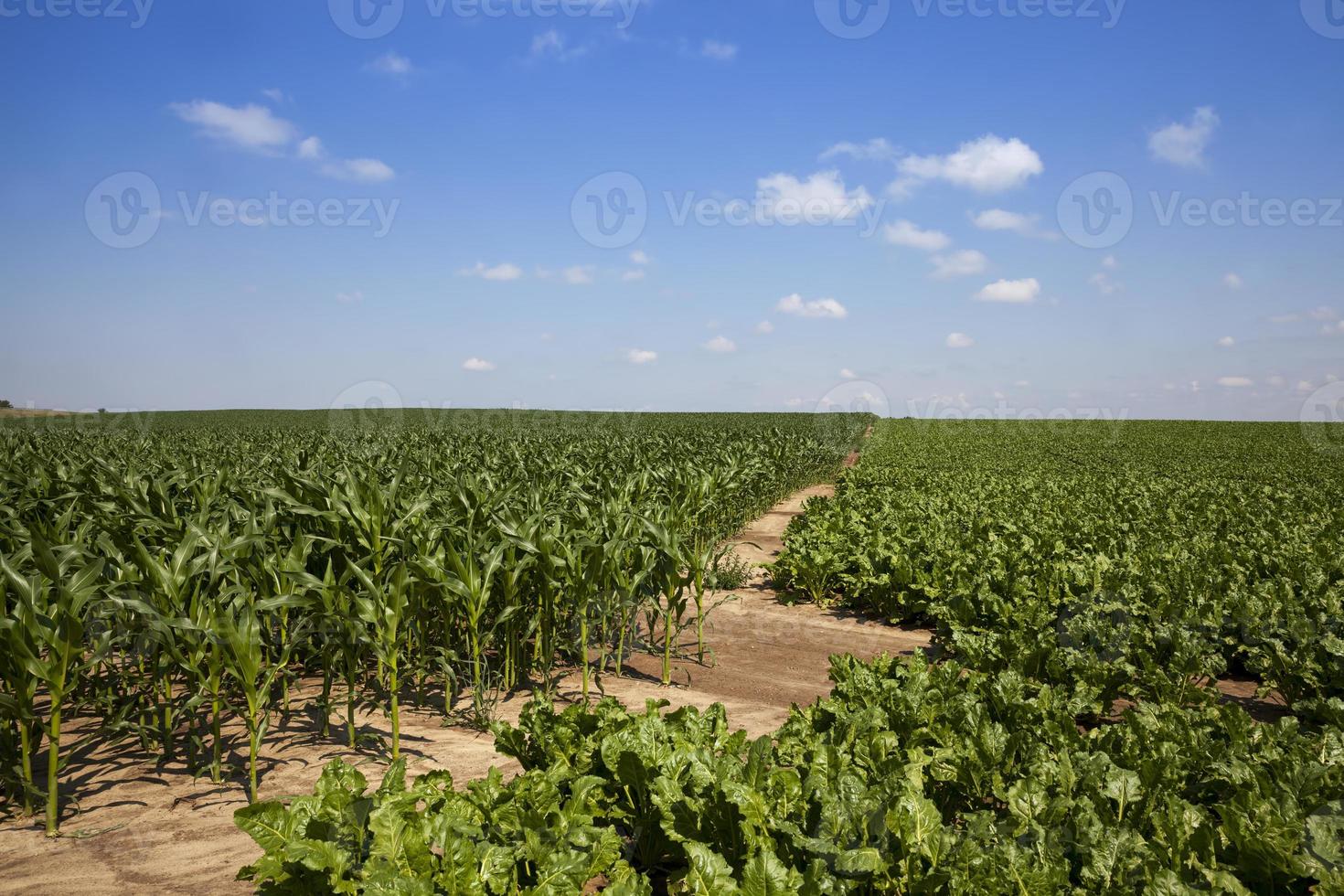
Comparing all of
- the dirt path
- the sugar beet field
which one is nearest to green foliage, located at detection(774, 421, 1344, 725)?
the sugar beet field

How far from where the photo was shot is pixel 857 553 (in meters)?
9.57

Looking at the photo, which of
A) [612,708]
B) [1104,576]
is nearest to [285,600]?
[612,708]

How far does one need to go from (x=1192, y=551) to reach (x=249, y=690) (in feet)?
36.1

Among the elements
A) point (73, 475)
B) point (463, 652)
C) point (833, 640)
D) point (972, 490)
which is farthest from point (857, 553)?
point (73, 475)

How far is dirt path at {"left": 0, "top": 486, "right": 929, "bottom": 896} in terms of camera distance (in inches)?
137

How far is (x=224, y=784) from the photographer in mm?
4328

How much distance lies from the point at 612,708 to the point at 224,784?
2514mm

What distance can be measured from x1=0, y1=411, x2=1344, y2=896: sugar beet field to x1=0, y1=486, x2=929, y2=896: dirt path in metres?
0.02

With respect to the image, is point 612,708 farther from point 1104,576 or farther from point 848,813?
point 1104,576

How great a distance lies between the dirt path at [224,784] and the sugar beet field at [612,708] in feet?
0.08

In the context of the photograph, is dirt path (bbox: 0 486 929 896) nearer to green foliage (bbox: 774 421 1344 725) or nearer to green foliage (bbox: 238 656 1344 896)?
green foliage (bbox: 238 656 1344 896)

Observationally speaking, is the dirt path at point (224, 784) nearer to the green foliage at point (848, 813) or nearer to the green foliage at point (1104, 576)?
the green foliage at point (848, 813)

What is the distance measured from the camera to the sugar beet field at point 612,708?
9.28 ft

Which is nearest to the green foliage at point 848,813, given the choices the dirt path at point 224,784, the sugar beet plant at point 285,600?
the dirt path at point 224,784
